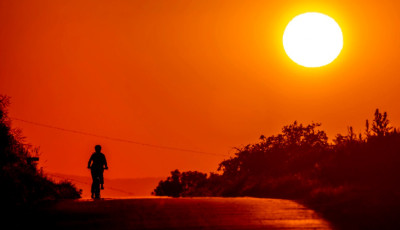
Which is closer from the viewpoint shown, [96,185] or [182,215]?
[182,215]

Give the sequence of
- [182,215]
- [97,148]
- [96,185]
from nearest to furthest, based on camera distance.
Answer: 1. [182,215]
2. [97,148]
3. [96,185]

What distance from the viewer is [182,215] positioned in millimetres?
16016

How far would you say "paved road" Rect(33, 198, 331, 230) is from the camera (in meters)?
14.6

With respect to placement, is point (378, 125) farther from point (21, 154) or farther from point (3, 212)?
point (3, 212)

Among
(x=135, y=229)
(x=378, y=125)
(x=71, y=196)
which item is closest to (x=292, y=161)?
(x=378, y=125)

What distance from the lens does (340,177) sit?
81.2 ft

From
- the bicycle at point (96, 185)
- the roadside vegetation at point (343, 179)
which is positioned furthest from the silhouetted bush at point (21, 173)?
the roadside vegetation at point (343, 179)

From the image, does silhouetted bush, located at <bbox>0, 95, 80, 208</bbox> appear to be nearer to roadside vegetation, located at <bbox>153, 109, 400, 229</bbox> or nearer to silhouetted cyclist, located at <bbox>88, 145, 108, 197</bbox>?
silhouetted cyclist, located at <bbox>88, 145, 108, 197</bbox>

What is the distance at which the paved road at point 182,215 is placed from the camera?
573 inches

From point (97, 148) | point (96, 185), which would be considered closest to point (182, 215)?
point (97, 148)

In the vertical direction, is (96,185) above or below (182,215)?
above

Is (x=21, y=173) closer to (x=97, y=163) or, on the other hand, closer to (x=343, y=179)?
(x=97, y=163)

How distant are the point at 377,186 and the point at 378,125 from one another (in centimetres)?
694

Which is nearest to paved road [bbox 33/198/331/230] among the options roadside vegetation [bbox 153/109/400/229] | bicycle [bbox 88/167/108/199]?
roadside vegetation [bbox 153/109/400/229]
